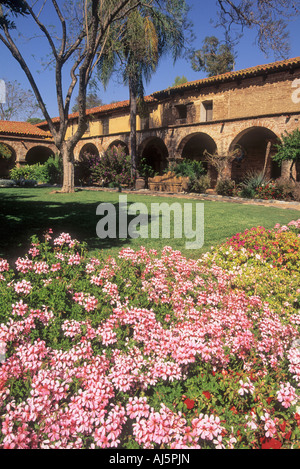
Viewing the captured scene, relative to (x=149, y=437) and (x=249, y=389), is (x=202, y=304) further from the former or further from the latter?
(x=149, y=437)

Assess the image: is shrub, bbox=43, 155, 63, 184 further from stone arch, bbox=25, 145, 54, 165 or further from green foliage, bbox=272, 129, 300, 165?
green foliage, bbox=272, 129, 300, 165

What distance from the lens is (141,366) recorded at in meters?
2.14

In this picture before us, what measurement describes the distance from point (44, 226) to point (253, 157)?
18.5 m

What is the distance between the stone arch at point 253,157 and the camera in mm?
20203

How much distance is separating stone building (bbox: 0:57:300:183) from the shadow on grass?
1205 cm

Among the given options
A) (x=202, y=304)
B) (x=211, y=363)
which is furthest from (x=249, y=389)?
(x=202, y=304)

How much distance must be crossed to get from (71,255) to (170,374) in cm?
200

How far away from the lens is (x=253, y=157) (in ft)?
70.3

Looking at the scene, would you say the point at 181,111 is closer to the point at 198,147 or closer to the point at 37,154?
the point at 198,147

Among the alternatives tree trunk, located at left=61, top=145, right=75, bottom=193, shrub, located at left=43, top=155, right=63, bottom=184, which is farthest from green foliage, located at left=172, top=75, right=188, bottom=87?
tree trunk, located at left=61, top=145, right=75, bottom=193

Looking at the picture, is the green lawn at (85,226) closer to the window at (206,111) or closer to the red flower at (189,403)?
the red flower at (189,403)

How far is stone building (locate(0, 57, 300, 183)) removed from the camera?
1716 centimetres

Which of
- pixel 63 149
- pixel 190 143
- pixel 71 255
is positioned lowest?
pixel 71 255

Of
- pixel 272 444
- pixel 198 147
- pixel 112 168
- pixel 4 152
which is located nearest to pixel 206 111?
pixel 198 147
